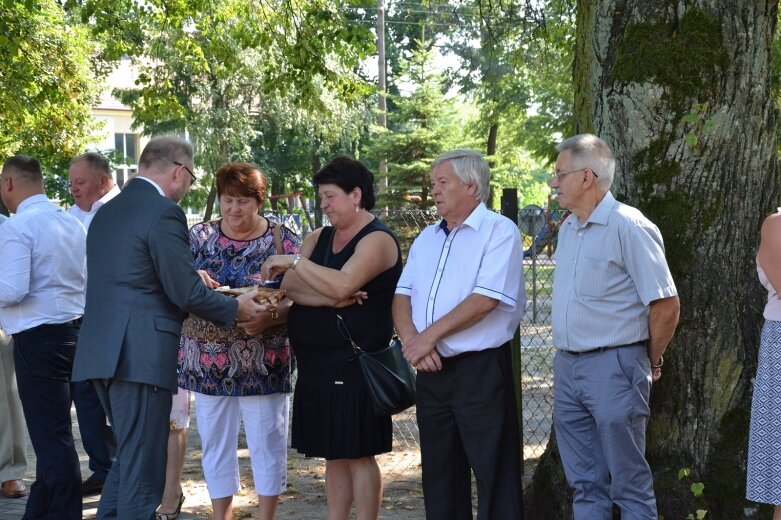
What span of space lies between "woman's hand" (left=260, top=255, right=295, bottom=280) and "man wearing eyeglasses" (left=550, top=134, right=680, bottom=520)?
57.1 inches

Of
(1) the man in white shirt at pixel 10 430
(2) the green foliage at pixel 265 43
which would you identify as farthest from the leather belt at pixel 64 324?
(2) the green foliage at pixel 265 43

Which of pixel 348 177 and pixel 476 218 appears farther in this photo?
pixel 348 177

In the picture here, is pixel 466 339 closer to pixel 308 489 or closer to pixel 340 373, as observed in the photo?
pixel 340 373

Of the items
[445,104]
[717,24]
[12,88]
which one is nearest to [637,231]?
[717,24]

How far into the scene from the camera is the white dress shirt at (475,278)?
4.56m

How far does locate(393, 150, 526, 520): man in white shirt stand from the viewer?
15.0ft

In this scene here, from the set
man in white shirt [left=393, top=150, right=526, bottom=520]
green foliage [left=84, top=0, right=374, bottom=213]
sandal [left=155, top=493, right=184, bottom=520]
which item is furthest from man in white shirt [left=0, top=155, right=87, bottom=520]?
green foliage [left=84, top=0, right=374, bottom=213]

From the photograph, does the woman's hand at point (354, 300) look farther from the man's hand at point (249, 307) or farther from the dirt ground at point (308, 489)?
the dirt ground at point (308, 489)

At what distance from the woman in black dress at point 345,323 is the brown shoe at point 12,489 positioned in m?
2.77

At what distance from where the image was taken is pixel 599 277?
4.30m

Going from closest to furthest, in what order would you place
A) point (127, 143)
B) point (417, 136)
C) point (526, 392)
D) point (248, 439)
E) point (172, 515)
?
point (248, 439) < point (172, 515) < point (526, 392) < point (417, 136) < point (127, 143)

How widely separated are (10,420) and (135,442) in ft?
9.57

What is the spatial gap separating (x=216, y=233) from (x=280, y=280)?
0.50 meters

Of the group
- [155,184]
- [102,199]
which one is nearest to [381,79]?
[102,199]
